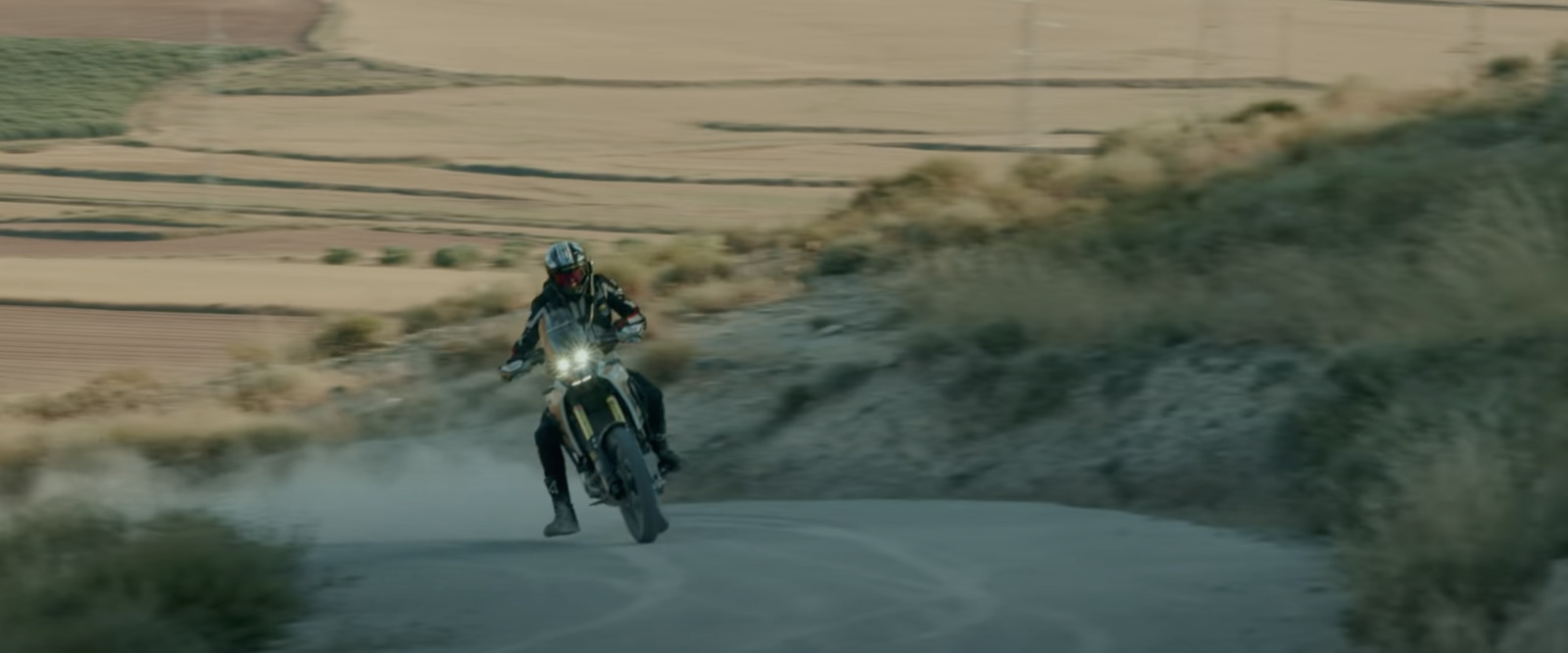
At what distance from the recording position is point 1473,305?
16.1 meters

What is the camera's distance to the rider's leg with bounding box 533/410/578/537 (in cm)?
1370

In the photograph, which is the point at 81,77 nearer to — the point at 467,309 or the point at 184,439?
the point at 467,309

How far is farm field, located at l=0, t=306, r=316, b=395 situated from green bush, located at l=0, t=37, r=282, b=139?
47.4 meters

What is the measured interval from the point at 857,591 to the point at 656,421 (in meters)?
3.27

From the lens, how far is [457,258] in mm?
61906

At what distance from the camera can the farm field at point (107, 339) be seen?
43.7 meters

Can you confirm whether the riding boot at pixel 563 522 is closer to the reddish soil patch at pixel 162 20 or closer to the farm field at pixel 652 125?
the farm field at pixel 652 125

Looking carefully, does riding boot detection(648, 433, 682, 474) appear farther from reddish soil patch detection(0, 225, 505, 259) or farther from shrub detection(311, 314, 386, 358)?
reddish soil patch detection(0, 225, 505, 259)

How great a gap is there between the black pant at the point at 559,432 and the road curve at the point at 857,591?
54cm

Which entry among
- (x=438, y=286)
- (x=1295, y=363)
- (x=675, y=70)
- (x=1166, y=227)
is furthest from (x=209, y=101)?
(x=1295, y=363)

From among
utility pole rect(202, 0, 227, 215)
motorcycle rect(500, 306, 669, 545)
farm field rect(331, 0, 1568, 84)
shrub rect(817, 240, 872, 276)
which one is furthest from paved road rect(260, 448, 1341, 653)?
farm field rect(331, 0, 1568, 84)

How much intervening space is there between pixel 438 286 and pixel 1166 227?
112ft

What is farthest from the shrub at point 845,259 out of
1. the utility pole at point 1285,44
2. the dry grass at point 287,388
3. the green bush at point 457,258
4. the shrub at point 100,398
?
the utility pole at point 1285,44

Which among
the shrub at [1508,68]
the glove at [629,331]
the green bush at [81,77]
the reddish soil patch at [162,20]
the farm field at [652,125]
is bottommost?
the glove at [629,331]
